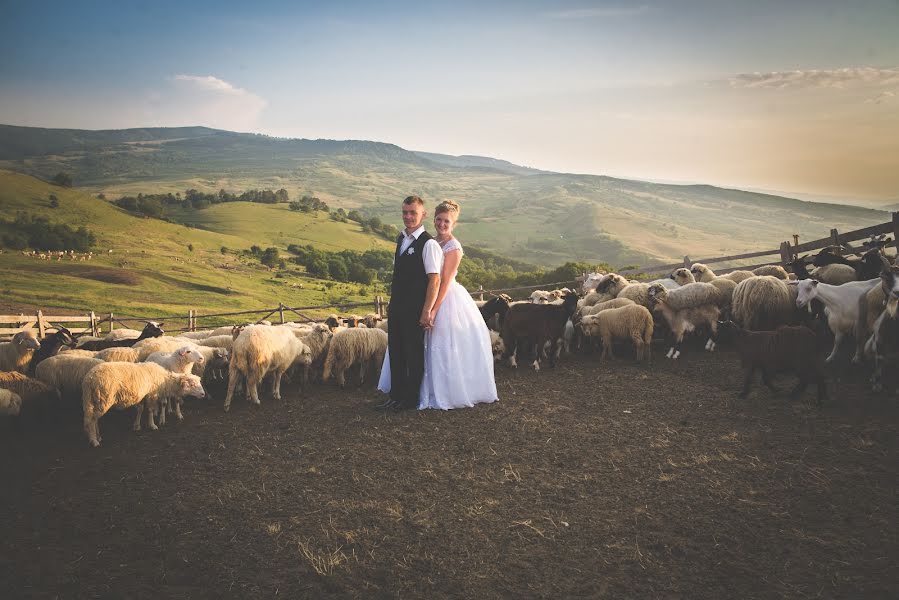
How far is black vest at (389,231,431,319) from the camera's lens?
7.72 metres

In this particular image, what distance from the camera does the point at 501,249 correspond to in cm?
16375

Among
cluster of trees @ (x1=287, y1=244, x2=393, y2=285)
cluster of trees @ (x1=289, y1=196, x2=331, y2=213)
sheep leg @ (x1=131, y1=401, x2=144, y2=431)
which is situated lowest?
cluster of trees @ (x1=287, y1=244, x2=393, y2=285)

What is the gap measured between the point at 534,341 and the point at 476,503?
6.06 m

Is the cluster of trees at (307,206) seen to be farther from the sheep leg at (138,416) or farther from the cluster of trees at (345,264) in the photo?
the sheep leg at (138,416)

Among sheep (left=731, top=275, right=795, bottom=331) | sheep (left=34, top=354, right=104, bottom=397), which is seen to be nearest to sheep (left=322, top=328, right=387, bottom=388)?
sheep (left=34, top=354, right=104, bottom=397)

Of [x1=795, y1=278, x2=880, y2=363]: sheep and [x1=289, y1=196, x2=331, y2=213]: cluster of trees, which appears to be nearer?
[x1=795, y1=278, x2=880, y2=363]: sheep

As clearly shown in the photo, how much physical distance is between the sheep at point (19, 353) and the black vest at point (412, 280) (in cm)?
756

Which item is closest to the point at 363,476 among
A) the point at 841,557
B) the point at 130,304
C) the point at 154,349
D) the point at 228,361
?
the point at 841,557

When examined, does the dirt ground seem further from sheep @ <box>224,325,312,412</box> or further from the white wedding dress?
sheep @ <box>224,325,312,412</box>

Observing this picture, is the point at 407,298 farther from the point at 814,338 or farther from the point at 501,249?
the point at 501,249

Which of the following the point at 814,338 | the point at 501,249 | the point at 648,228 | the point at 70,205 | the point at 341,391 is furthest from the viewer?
the point at 648,228

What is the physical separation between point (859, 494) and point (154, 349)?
436 inches

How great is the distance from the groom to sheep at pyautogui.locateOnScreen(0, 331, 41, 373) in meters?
7.38

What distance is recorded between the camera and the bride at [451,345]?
789cm
